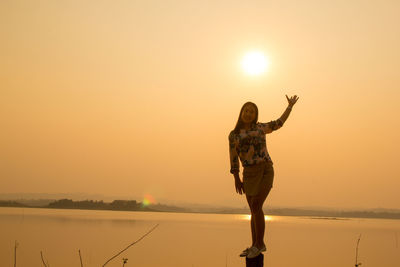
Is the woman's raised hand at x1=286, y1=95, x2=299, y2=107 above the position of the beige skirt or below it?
above

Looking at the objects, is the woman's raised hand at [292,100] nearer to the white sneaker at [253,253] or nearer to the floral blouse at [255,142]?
the floral blouse at [255,142]

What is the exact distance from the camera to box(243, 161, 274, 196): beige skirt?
7.11 metres

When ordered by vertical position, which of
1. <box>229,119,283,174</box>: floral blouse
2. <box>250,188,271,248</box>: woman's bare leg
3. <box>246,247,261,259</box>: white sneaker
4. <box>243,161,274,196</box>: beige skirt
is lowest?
<box>246,247,261,259</box>: white sneaker

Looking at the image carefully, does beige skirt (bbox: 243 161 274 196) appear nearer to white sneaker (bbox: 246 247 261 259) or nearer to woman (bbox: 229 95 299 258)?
woman (bbox: 229 95 299 258)

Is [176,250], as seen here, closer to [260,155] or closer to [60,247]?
[60,247]

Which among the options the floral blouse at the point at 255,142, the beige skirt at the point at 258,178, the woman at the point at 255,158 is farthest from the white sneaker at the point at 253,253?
the floral blouse at the point at 255,142

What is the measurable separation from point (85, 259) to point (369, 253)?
23.9 m

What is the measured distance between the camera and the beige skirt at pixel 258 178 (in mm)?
7107

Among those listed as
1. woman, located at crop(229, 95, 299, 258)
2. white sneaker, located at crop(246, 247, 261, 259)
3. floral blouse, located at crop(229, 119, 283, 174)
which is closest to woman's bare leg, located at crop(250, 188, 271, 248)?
woman, located at crop(229, 95, 299, 258)

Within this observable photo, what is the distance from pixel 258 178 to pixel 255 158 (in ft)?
0.95

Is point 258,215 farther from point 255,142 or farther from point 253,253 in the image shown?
point 255,142

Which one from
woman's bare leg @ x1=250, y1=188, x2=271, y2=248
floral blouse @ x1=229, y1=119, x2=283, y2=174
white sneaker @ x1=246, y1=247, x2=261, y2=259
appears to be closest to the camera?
white sneaker @ x1=246, y1=247, x2=261, y2=259

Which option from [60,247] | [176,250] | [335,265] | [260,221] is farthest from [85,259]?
[260,221]

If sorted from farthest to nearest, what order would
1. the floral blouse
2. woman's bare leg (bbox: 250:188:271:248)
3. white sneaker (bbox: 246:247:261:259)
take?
1. the floral blouse
2. woman's bare leg (bbox: 250:188:271:248)
3. white sneaker (bbox: 246:247:261:259)
